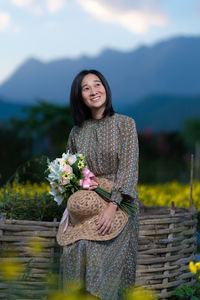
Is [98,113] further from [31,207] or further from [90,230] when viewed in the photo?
[31,207]

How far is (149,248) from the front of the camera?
2822mm

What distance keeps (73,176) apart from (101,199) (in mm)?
212

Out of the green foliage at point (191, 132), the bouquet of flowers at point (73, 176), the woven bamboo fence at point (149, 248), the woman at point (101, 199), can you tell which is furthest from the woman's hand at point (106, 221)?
the green foliage at point (191, 132)

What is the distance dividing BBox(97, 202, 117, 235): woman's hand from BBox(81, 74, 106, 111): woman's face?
26.7 inches

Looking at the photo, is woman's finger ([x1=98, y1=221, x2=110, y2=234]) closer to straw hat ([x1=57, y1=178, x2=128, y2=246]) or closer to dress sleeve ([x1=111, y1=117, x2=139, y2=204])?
straw hat ([x1=57, y1=178, x2=128, y2=246])

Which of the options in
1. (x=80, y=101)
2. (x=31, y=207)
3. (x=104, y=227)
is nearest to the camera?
(x=104, y=227)

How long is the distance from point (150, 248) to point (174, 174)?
6937mm

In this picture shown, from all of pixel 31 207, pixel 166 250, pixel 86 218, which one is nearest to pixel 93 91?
pixel 86 218

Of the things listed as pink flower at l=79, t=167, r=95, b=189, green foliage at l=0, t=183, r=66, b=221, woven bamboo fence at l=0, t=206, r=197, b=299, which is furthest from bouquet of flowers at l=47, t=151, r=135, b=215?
green foliage at l=0, t=183, r=66, b=221

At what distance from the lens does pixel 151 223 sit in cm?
280

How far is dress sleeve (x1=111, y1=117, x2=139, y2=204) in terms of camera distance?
8.18ft

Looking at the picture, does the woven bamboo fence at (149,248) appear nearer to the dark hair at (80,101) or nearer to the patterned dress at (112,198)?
the patterned dress at (112,198)

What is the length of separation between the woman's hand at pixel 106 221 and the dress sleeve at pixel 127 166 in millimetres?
76

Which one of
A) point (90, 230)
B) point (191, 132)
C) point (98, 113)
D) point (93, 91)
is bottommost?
point (90, 230)
